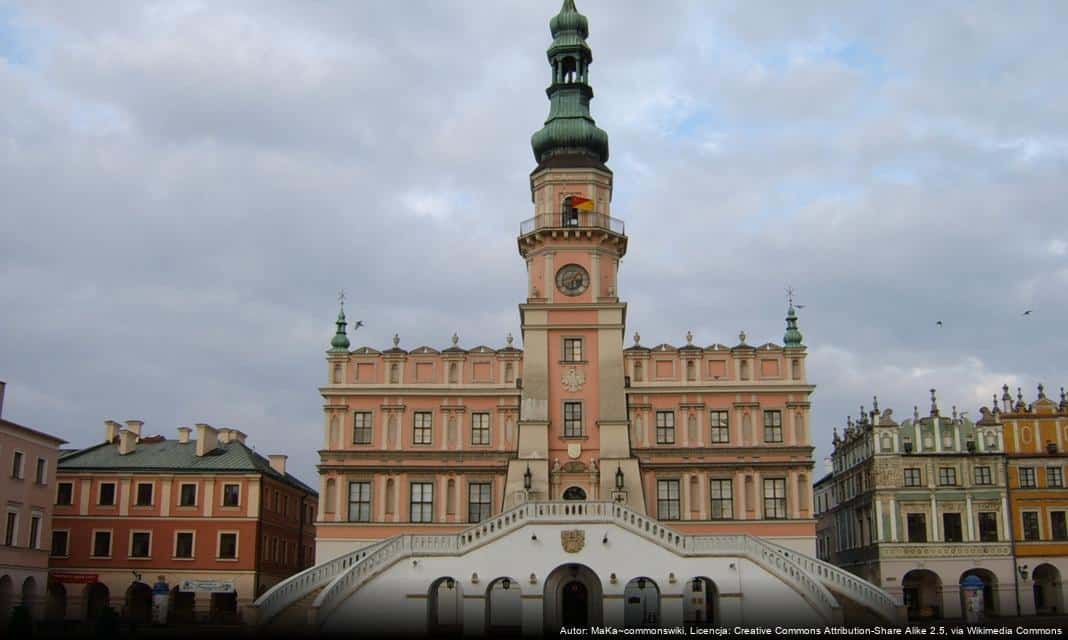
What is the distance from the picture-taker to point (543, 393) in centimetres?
5784

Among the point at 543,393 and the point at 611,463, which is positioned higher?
the point at 543,393

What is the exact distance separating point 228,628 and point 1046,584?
4572cm

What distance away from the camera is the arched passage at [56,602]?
5837 centimetres

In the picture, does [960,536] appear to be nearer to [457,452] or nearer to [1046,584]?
[1046,584]

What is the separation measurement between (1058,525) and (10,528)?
2205 inches

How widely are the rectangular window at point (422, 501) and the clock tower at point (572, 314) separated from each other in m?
4.75

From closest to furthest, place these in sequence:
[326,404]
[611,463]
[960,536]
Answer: [611,463] < [326,404] < [960,536]

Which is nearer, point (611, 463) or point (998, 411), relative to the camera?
point (611, 463)

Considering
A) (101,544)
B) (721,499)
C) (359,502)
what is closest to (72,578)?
(101,544)

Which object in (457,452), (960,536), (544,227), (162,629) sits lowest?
(162,629)

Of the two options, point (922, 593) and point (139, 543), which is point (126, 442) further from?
point (922, 593)

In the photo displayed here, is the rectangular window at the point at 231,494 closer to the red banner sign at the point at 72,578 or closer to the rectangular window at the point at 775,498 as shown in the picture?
the red banner sign at the point at 72,578

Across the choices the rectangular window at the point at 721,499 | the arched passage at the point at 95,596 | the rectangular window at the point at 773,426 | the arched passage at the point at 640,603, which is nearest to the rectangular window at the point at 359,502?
the arched passage at the point at 640,603

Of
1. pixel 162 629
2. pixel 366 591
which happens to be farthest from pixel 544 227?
pixel 162 629
